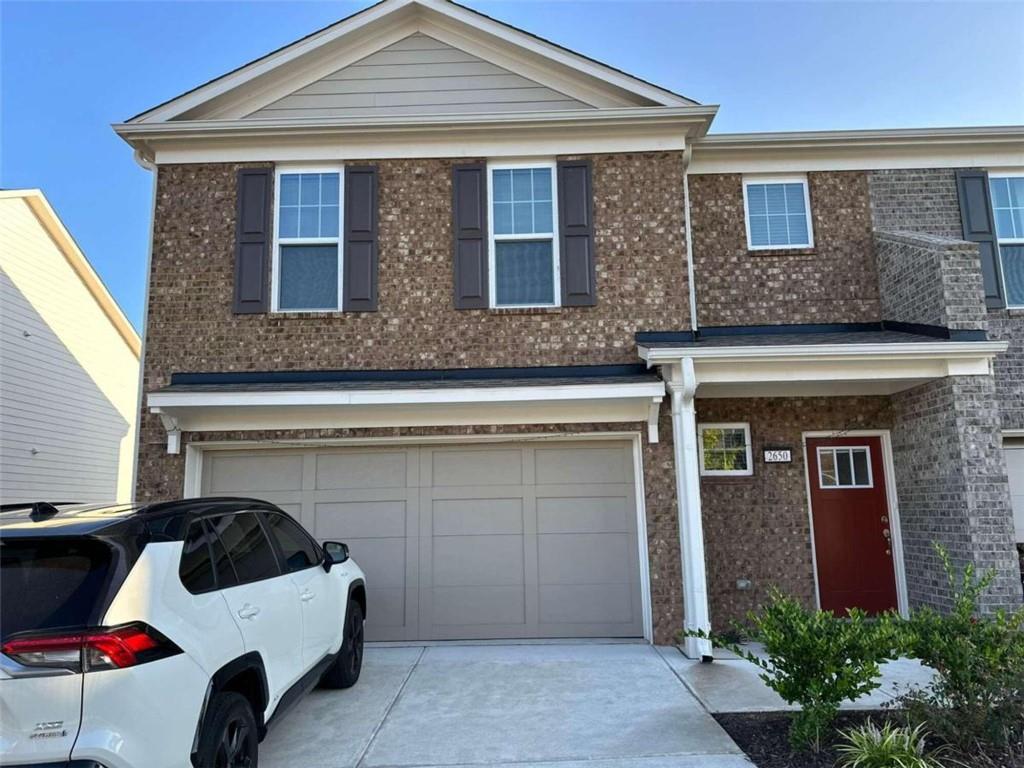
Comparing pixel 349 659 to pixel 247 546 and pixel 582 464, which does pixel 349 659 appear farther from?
pixel 582 464

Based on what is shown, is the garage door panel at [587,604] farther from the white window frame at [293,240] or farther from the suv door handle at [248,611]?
the suv door handle at [248,611]

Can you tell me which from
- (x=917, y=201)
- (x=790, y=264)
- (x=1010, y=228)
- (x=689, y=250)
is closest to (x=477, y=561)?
(x=689, y=250)

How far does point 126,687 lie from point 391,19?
8167mm

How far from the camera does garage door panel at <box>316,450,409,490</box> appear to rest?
823cm

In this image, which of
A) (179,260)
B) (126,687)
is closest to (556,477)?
(179,260)

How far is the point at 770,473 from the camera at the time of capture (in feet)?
27.7

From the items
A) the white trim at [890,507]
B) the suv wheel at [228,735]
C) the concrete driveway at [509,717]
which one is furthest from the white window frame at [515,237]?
the suv wheel at [228,735]

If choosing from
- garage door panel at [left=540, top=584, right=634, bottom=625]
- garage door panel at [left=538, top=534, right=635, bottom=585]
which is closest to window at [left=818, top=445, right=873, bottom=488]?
garage door panel at [left=538, top=534, right=635, bottom=585]

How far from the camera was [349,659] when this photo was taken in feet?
20.2

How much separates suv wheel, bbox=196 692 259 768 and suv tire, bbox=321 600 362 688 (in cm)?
186

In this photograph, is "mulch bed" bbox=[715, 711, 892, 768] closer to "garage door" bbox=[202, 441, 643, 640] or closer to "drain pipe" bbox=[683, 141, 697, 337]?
"garage door" bbox=[202, 441, 643, 640]

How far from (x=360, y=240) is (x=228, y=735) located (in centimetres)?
576

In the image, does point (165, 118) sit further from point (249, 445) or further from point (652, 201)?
point (652, 201)

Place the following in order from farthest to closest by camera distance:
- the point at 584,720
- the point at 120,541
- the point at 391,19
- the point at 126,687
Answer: the point at 391,19 → the point at 584,720 → the point at 120,541 → the point at 126,687
